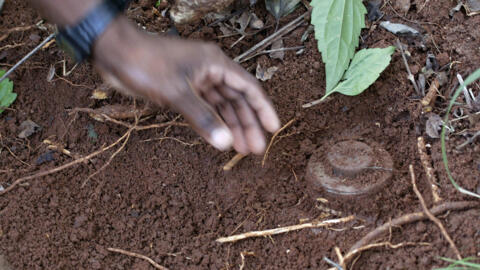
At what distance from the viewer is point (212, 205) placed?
1.90m

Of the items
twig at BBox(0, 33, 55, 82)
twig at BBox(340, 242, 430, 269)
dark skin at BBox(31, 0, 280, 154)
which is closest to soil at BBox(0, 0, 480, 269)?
twig at BBox(340, 242, 430, 269)

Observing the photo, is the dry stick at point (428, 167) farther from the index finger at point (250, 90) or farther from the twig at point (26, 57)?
the twig at point (26, 57)

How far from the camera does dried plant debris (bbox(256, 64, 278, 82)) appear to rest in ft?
6.76

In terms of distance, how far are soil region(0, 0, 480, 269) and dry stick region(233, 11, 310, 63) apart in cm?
3

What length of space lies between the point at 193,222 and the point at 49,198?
0.55 meters

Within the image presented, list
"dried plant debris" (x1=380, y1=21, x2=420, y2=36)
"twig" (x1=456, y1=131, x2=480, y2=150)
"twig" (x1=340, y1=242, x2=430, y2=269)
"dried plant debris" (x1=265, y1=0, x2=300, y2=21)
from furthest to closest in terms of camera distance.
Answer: "dried plant debris" (x1=265, y1=0, x2=300, y2=21) < "dried plant debris" (x1=380, y1=21, x2=420, y2=36) < "twig" (x1=456, y1=131, x2=480, y2=150) < "twig" (x1=340, y1=242, x2=430, y2=269)

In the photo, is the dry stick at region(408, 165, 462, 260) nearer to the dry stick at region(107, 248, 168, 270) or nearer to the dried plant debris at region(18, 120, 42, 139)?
the dry stick at region(107, 248, 168, 270)

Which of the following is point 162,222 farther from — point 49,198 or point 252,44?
point 252,44

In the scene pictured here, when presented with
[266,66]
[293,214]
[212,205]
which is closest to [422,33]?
[266,66]

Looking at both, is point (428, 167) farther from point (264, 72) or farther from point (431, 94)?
point (264, 72)

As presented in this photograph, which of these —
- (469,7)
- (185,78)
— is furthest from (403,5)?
(185,78)

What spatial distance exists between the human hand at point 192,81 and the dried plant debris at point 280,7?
70cm

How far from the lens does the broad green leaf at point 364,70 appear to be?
191 cm

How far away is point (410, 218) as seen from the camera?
5.40ft
